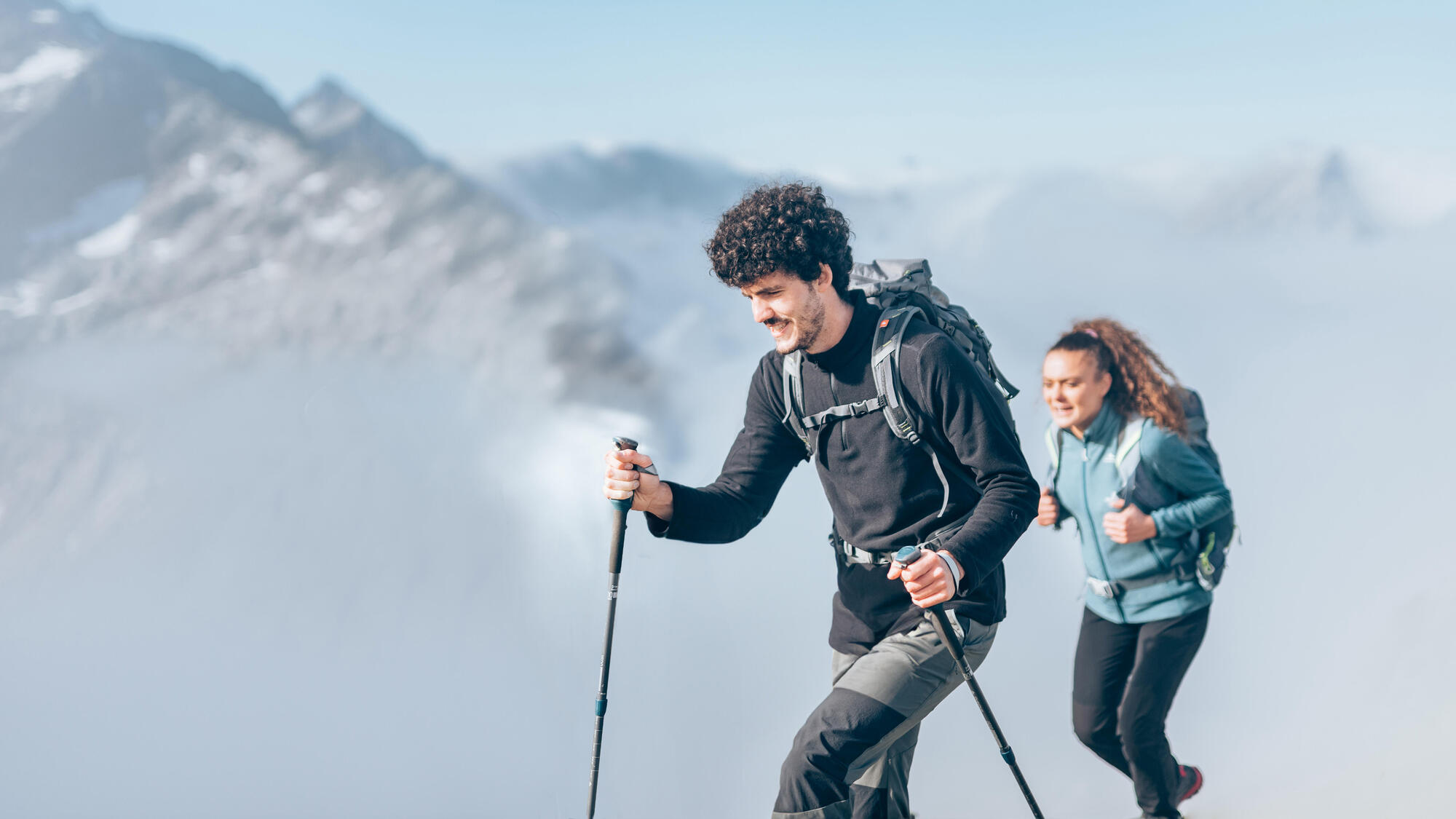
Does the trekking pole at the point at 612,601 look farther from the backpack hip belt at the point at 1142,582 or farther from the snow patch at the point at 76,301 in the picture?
the snow patch at the point at 76,301

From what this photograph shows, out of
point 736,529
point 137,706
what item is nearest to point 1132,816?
point 736,529

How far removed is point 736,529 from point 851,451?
0.41 metres

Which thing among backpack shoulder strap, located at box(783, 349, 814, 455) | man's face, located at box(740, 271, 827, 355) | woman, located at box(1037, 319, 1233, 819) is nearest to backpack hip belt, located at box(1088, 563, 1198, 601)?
woman, located at box(1037, 319, 1233, 819)

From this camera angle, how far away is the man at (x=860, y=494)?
221cm

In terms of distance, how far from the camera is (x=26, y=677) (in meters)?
6.51

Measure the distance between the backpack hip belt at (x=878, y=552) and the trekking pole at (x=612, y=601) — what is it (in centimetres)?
53

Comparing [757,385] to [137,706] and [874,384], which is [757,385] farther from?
[137,706]

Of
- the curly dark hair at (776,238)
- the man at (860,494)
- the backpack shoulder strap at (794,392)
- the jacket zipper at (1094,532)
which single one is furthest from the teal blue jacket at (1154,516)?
the curly dark hair at (776,238)

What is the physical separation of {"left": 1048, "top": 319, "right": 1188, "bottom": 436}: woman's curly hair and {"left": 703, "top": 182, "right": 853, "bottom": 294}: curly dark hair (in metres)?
1.58

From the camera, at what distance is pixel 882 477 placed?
2.41 metres

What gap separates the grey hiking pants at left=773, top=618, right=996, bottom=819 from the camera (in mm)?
2178

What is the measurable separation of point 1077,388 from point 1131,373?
0.21 metres

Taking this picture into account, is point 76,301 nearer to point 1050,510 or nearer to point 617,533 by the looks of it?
point 617,533

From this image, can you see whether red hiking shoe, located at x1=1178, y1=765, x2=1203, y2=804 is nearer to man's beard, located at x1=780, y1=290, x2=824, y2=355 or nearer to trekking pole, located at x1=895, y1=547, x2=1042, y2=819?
trekking pole, located at x1=895, y1=547, x2=1042, y2=819
